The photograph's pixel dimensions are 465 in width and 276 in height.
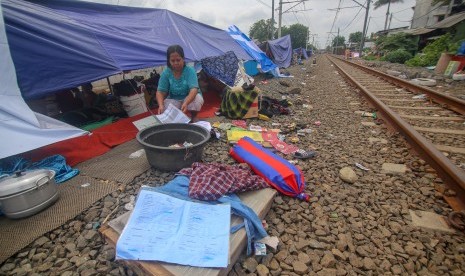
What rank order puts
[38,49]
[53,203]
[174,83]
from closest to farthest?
[53,203], [38,49], [174,83]

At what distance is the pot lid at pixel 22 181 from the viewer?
1679 mm

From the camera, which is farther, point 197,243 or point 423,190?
point 423,190

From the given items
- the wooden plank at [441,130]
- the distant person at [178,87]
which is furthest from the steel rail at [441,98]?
the distant person at [178,87]

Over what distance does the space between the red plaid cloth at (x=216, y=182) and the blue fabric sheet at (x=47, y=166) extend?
1319 mm

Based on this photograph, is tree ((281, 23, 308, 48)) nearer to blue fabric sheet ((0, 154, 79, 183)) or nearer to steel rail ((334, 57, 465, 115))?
steel rail ((334, 57, 465, 115))

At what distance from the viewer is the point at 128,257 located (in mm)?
1290

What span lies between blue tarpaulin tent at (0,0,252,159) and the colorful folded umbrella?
1.95 m

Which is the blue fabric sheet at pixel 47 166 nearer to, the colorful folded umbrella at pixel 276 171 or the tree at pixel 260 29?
the colorful folded umbrella at pixel 276 171

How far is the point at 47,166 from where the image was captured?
2.44m

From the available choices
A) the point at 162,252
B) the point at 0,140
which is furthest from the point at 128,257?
the point at 0,140

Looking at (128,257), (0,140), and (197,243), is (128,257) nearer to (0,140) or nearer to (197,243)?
(197,243)

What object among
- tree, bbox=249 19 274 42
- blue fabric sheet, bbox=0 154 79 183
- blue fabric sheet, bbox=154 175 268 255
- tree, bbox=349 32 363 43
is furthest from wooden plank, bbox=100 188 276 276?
tree, bbox=349 32 363 43

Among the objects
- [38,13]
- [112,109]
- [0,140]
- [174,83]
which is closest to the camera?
[0,140]

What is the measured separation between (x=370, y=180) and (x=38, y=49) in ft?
12.9
